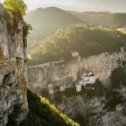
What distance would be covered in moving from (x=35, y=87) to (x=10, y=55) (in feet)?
136

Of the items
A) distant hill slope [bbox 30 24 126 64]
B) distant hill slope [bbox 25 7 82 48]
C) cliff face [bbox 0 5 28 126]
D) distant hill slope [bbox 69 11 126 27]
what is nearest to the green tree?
cliff face [bbox 0 5 28 126]

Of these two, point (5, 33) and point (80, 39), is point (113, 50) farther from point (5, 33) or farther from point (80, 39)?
point (5, 33)

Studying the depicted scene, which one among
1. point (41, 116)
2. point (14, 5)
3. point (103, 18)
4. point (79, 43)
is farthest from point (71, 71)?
point (103, 18)

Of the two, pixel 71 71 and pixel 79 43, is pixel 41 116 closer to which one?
pixel 71 71

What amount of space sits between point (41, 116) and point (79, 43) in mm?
50152

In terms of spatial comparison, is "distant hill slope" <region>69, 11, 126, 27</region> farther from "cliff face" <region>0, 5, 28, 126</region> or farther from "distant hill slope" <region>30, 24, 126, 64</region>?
"cliff face" <region>0, 5, 28, 126</region>

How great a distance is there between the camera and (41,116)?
31.0m

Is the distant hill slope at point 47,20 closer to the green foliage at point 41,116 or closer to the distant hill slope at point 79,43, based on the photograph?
the distant hill slope at point 79,43

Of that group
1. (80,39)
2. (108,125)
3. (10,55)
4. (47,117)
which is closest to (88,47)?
(80,39)

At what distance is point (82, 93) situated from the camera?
6962 centimetres

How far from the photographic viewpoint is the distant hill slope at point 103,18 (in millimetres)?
A: 143000

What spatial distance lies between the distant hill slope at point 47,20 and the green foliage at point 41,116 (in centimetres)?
9127

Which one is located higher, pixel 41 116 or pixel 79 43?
pixel 41 116

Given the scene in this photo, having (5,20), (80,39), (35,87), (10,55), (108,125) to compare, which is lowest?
(108,125)
